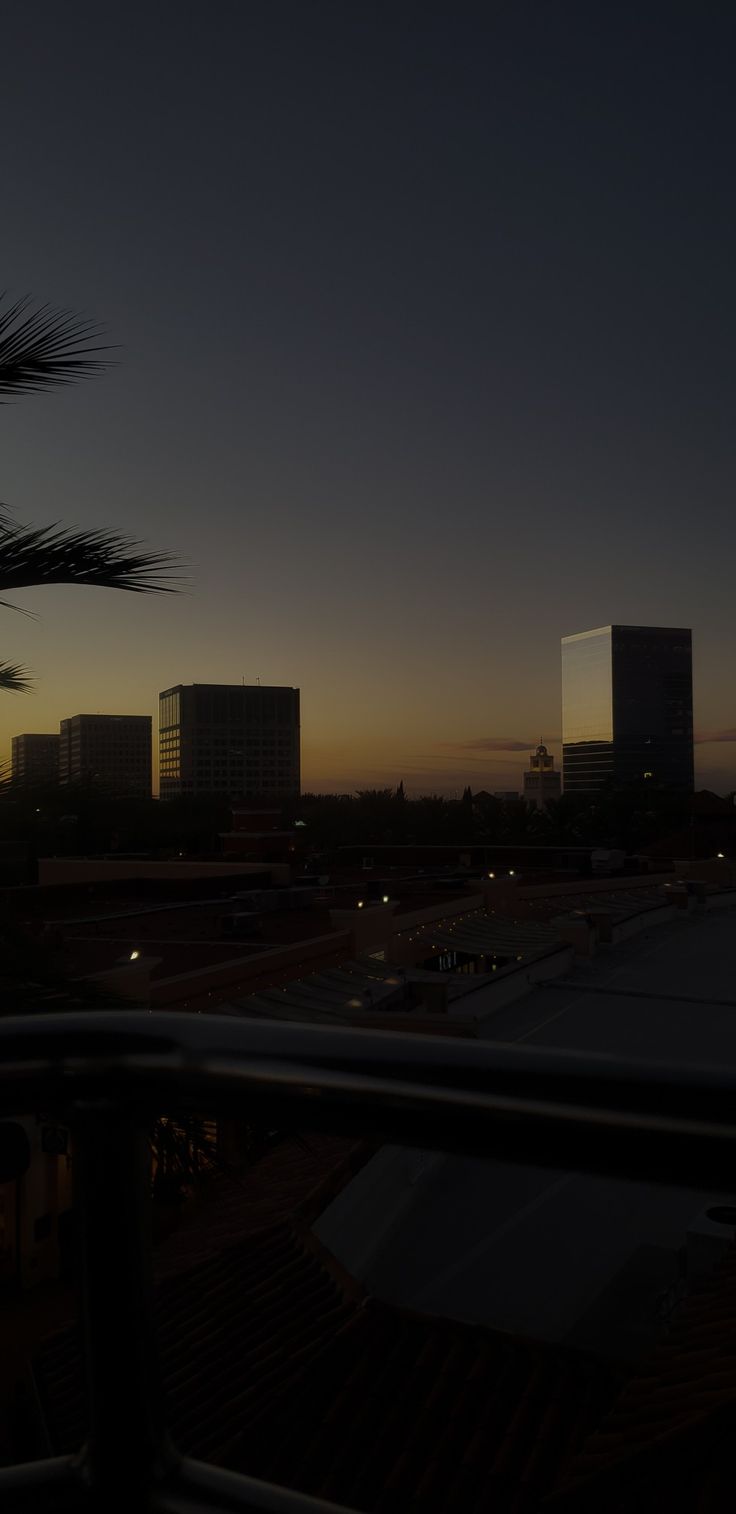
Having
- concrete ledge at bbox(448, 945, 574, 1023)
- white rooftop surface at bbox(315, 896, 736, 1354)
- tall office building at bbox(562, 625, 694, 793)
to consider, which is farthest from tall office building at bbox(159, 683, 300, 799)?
white rooftop surface at bbox(315, 896, 736, 1354)

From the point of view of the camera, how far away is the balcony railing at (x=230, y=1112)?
520 millimetres

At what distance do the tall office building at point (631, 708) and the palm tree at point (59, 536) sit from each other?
166223 mm

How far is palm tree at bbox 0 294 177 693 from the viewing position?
3.69 metres

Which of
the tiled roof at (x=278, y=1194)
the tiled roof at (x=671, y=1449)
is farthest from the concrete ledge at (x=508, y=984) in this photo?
the tiled roof at (x=671, y=1449)

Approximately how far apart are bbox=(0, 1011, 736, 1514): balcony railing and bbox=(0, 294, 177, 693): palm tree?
3.33 m

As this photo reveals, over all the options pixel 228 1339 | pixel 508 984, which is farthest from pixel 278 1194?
pixel 508 984

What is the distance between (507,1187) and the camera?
5465 mm

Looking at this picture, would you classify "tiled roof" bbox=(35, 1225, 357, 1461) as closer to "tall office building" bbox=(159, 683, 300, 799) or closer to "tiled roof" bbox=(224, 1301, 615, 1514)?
"tiled roof" bbox=(224, 1301, 615, 1514)

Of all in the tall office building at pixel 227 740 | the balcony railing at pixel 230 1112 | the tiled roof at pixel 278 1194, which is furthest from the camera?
the tall office building at pixel 227 740

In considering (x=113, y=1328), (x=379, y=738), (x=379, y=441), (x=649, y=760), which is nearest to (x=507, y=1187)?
(x=113, y=1328)

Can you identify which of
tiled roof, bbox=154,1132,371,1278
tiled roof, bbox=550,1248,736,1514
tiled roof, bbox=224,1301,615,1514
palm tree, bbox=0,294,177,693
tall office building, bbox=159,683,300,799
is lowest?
tiled roof, bbox=154,1132,371,1278

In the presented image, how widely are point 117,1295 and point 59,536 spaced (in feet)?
11.5

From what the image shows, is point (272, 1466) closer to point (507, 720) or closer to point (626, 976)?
point (626, 976)

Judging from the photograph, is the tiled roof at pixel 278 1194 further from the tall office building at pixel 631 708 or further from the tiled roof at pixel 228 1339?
the tall office building at pixel 631 708
